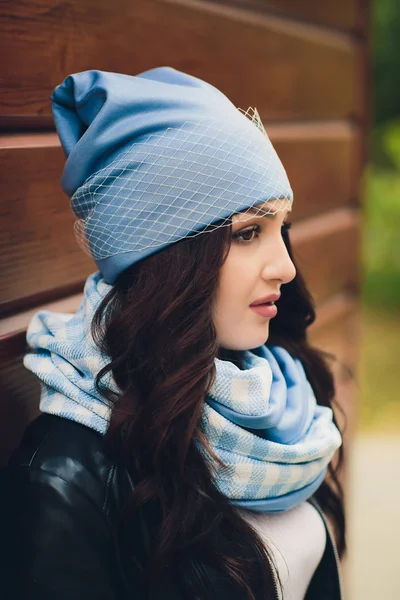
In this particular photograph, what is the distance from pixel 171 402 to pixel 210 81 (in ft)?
4.94

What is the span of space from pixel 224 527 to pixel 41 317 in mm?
651

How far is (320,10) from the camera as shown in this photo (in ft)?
12.1

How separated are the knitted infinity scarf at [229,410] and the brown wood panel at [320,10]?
5.69ft

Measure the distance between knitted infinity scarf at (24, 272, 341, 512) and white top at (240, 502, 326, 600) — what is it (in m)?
0.06

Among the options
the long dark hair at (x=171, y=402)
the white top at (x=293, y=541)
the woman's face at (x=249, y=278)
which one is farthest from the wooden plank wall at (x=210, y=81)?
the white top at (x=293, y=541)

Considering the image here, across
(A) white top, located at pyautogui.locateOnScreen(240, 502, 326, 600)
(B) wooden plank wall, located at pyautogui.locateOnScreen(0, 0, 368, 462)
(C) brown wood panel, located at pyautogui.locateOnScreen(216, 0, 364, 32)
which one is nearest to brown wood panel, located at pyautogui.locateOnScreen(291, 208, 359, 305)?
(B) wooden plank wall, located at pyautogui.locateOnScreen(0, 0, 368, 462)

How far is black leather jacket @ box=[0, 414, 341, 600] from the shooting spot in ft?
4.51

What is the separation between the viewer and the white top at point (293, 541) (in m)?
1.69

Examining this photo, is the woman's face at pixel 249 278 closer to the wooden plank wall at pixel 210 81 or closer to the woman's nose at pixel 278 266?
the woman's nose at pixel 278 266

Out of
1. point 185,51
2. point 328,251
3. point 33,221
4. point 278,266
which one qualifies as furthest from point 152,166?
point 328,251

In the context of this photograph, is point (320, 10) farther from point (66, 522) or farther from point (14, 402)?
point (66, 522)

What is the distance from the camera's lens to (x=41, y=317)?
66.4 inches

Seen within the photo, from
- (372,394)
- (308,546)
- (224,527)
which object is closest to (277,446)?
(224,527)

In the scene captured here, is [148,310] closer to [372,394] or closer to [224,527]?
[224,527]
